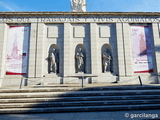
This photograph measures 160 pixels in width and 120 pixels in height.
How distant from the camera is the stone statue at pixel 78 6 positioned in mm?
16414

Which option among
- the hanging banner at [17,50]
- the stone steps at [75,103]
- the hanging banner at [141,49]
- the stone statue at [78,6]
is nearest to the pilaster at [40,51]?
the hanging banner at [17,50]

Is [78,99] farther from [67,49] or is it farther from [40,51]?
[40,51]

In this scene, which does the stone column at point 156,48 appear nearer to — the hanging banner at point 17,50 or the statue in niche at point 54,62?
the statue in niche at point 54,62

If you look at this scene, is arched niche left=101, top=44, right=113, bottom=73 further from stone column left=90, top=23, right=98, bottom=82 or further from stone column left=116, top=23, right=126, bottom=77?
stone column left=116, top=23, right=126, bottom=77

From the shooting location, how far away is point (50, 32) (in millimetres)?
15047

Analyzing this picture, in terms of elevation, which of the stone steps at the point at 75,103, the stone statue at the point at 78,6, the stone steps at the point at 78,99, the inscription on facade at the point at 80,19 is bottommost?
the stone steps at the point at 75,103

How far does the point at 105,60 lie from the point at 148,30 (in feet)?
20.5

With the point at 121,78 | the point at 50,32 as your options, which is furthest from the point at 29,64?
the point at 121,78

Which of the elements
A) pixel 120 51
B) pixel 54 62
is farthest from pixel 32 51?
pixel 120 51

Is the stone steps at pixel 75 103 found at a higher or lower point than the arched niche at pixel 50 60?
lower

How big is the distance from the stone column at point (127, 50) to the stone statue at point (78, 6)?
5394mm

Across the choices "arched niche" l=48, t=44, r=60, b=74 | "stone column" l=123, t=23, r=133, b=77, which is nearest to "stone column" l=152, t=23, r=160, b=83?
"stone column" l=123, t=23, r=133, b=77

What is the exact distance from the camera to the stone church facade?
46.4 ft

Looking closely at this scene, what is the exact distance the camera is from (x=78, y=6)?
16.5 m
